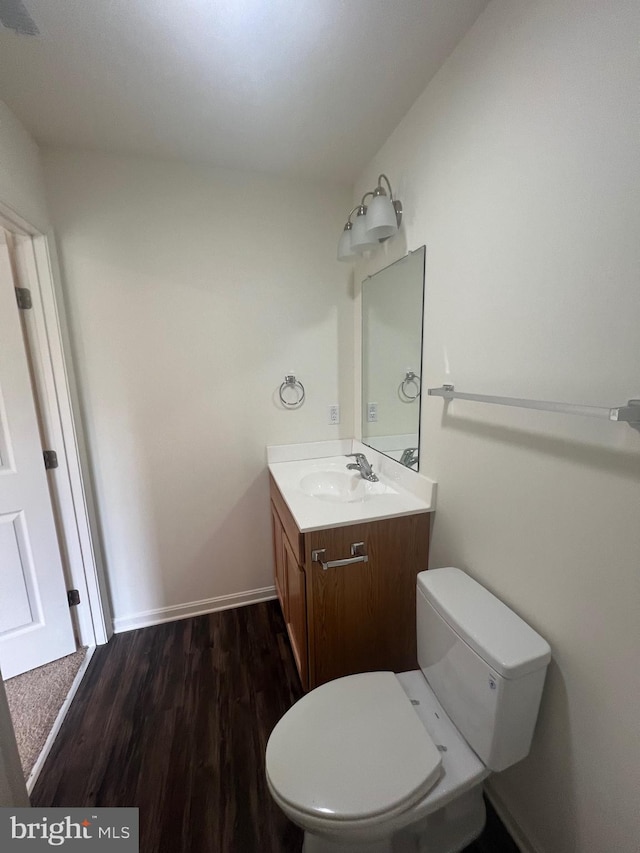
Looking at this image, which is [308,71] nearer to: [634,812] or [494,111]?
[494,111]

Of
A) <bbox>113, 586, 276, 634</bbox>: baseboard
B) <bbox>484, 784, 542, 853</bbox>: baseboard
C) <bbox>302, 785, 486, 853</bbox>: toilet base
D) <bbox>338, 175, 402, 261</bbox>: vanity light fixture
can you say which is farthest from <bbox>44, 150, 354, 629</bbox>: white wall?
<bbox>484, 784, 542, 853</bbox>: baseboard

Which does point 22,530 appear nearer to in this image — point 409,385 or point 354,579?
point 354,579

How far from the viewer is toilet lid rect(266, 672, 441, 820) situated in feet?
2.67

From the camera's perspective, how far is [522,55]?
0.90 meters

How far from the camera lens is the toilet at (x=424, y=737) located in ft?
2.70

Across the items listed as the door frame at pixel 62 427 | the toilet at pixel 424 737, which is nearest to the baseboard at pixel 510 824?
the toilet at pixel 424 737

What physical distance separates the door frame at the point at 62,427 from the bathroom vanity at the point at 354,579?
105 cm

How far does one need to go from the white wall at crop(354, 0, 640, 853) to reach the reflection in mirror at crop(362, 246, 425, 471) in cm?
26

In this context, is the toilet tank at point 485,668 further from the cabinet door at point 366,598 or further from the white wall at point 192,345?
the white wall at point 192,345

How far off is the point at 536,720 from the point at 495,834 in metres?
0.49

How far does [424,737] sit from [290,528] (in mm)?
786

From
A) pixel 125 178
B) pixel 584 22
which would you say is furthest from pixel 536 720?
pixel 125 178

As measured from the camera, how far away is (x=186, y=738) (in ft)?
4.47

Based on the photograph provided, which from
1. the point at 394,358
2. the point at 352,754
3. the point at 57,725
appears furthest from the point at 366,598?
the point at 57,725
